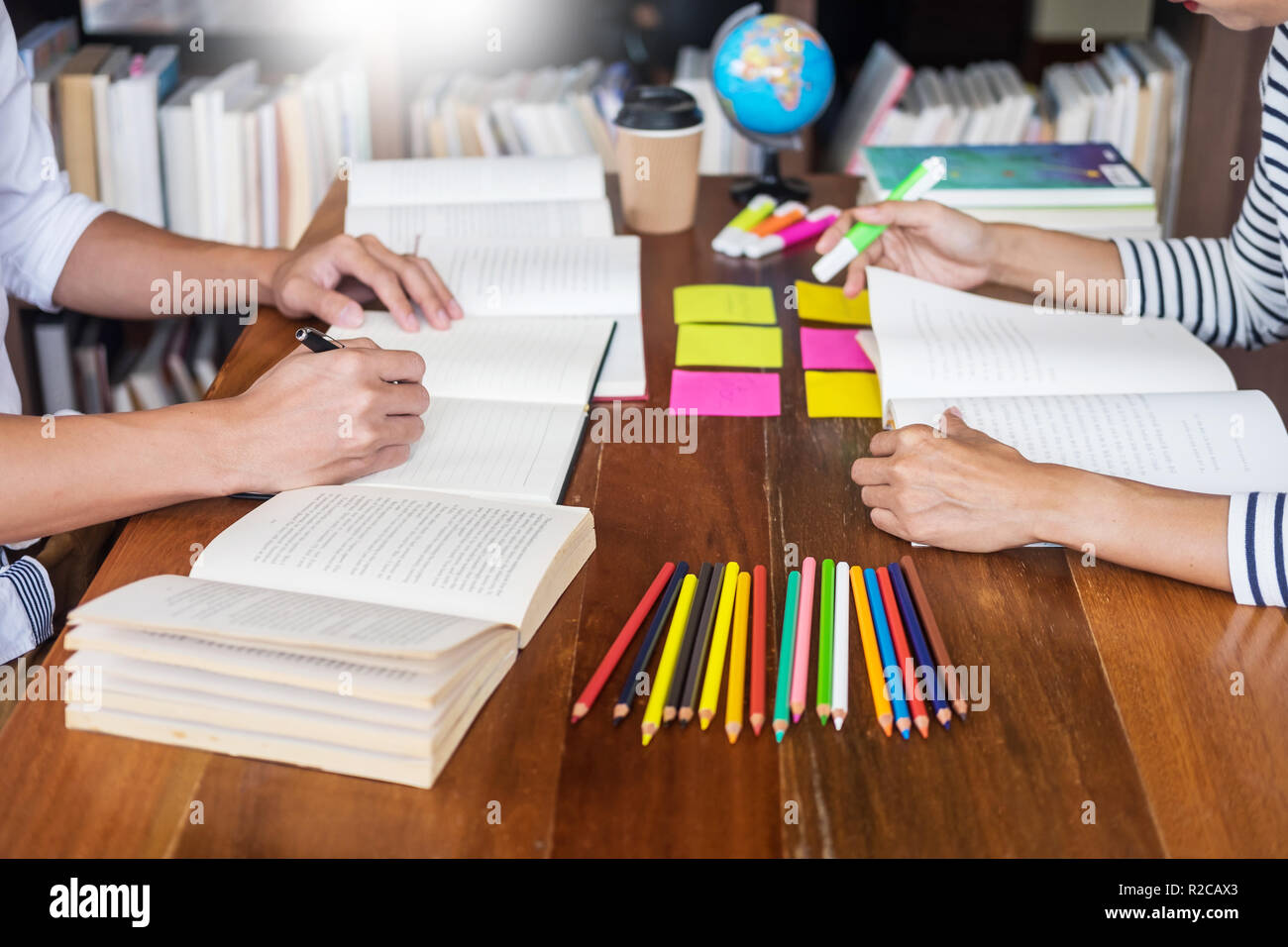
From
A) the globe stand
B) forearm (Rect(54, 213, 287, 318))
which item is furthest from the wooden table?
the globe stand

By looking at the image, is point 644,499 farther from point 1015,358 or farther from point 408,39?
point 408,39

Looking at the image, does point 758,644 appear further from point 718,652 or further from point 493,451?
point 493,451

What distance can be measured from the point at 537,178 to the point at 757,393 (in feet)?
1.82

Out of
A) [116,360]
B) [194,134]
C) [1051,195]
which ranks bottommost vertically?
[116,360]

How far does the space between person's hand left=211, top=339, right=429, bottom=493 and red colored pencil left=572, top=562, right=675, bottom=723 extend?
0.25m

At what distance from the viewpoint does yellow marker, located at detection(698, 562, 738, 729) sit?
0.70 m

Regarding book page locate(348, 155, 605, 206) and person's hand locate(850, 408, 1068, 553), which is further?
book page locate(348, 155, 605, 206)

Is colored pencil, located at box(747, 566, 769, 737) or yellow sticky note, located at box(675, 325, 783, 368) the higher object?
colored pencil, located at box(747, 566, 769, 737)

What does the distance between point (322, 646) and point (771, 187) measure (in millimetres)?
1101

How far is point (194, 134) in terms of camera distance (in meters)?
1.90

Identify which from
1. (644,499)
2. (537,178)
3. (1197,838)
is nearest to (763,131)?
(537,178)

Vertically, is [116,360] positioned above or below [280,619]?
below

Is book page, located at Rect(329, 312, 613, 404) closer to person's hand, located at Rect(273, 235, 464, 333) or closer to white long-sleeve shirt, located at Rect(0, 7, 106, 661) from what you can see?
person's hand, located at Rect(273, 235, 464, 333)

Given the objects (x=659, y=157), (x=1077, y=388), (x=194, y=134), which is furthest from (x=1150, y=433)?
(x=194, y=134)
